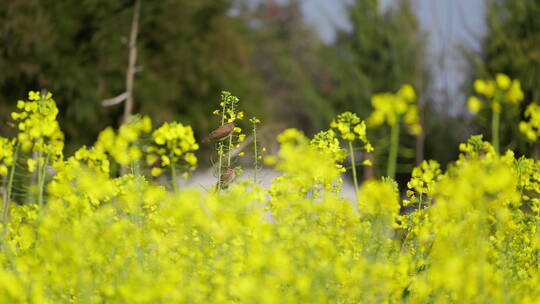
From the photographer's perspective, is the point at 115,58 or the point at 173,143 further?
the point at 115,58

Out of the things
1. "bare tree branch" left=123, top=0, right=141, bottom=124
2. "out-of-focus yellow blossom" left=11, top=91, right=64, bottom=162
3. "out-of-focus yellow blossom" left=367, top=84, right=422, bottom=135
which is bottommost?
"out-of-focus yellow blossom" left=367, top=84, right=422, bottom=135

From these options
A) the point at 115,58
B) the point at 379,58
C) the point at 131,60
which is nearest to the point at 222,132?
the point at 131,60

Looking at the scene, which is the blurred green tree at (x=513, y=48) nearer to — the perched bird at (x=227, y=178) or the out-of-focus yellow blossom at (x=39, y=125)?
the perched bird at (x=227, y=178)

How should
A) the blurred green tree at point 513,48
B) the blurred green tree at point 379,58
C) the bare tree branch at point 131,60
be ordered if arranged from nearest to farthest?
the blurred green tree at point 513,48 < the bare tree branch at point 131,60 < the blurred green tree at point 379,58

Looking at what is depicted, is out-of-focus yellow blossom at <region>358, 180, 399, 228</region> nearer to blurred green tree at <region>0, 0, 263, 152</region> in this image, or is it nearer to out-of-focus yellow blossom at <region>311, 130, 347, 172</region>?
out-of-focus yellow blossom at <region>311, 130, 347, 172</region>

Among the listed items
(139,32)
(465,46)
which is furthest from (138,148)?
(139,32)

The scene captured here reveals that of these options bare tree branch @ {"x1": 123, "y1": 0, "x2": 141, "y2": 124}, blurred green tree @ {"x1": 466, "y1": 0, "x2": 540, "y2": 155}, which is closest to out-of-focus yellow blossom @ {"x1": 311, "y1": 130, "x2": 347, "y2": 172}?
blurred green tree @ {"x1": 466, "y1": 0, "x2": 540, "y2": 155}

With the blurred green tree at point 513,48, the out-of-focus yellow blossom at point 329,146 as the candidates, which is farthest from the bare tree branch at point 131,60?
the out-of-focus yellow blossom at point 329,146

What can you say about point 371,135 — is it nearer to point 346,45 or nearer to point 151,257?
point 346,45

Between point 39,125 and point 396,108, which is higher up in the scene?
point 39,125

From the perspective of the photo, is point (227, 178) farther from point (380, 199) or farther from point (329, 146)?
point (380, 199)

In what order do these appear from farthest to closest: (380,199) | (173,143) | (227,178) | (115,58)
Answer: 1. (115,58)
2. (227,178)
3. (173,143)
4. (380,199)

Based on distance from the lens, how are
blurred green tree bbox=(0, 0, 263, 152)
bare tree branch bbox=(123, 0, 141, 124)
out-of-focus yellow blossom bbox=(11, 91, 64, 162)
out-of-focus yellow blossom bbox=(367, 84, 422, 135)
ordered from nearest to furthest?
out-of-focus yellow blossom bbox=(367, 84, 422, 135) → out-of-focus yellow blossom bbox=(11, 91, 64, 162) → blurred green tree bbox=(0, 0, 263, 152) → bare tree branch bbox=(123, 0, 141, 124)

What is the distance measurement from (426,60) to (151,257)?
1302 cm
